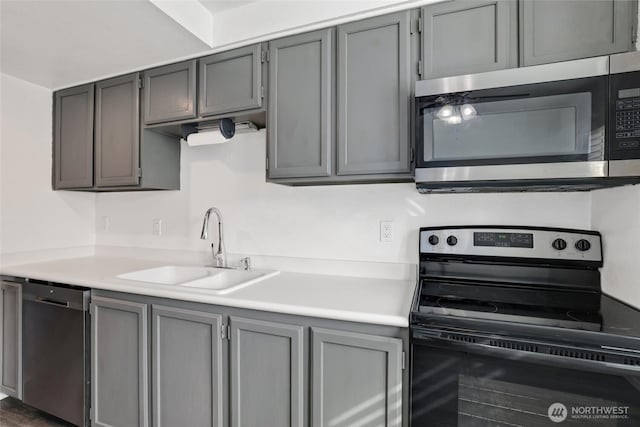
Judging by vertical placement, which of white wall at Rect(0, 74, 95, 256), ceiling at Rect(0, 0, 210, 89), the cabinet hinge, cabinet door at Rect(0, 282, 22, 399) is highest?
ceiling at Rect(0, 0, 210, 89)

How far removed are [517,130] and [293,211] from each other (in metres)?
1.26

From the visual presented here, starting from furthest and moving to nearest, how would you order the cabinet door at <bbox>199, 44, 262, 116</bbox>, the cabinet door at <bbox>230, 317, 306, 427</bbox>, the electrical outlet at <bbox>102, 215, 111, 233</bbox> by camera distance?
the electrical outlet at <bbox>102, 215, 111, 233</bbox> → the cabinet door at <bbox>199, 44, 262, 116</bbox> → the cabinet door at <bbox>230, 317, 306, 427</bbox>

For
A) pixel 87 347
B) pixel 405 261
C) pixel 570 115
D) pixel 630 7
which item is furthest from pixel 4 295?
pixel 630 7

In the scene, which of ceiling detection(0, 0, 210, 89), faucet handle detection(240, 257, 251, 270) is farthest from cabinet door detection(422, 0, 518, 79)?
faucet handle detection(240, 257, 251, 270)

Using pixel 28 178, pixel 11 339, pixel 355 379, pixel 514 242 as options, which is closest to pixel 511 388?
pixel 355 379

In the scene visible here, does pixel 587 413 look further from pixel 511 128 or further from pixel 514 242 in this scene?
pixel 511 128

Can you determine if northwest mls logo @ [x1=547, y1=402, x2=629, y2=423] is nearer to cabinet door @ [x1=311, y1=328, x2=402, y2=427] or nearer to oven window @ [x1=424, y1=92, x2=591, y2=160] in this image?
cabinet door @ [x1=311, y1=328, x2=402, y2=427]

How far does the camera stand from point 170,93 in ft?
6.32

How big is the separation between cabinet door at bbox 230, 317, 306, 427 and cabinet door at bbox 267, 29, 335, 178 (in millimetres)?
779

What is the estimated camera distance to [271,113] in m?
1.67

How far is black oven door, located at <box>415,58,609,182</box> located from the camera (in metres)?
1.08

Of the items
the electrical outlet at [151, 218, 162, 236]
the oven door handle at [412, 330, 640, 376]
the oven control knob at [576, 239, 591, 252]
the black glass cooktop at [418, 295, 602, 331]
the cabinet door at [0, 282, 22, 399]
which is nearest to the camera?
the oven door handle at [412, 330, 640, 376]

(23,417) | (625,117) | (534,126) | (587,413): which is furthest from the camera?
(23,417)

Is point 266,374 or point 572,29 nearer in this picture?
point 572,29
